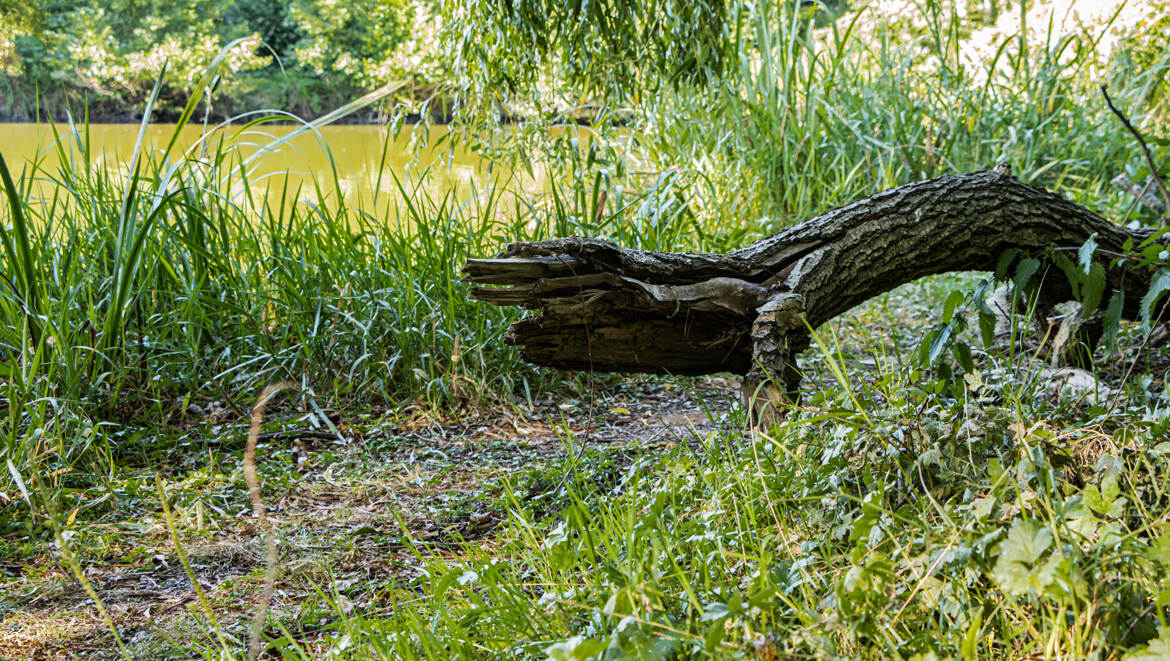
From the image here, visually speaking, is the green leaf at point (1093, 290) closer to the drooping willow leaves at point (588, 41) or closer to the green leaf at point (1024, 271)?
the green leaf at point (1024, 271)

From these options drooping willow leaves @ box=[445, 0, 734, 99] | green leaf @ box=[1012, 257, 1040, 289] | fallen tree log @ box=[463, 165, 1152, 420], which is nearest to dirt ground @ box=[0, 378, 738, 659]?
fallen tree log @ box=[463, 165, 1152, 420]

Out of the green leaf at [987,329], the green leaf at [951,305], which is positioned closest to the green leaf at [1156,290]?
the green leaf at [987,329]

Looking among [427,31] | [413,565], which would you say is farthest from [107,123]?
[413,565]

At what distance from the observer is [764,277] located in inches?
93.0

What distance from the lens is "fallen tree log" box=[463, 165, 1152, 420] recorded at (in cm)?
207

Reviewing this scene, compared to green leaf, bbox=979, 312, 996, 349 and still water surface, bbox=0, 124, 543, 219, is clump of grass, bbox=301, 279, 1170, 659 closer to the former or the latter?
green leaf, bbox=979, 312, 996, 349

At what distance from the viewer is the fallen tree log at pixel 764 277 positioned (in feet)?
6.80

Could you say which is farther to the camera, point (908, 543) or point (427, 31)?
point (427, 31)

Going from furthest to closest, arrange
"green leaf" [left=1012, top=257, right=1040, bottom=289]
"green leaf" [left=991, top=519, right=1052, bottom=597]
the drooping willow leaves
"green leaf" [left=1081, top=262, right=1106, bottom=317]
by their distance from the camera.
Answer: the drooping willow leaves
"green leaf" [left=1012, top=257, right=1040, bottom=289]
"green leaf" [left=1081, top=262, right=1106, bottom=317]
"green leaf" [left=991, top=519, right=1052, bottom=597]

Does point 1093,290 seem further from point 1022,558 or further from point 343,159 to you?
point 343,159

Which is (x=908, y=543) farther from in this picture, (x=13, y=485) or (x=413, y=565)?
(x=13, y=485)

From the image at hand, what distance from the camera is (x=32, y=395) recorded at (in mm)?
2467

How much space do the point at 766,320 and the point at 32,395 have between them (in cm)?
211

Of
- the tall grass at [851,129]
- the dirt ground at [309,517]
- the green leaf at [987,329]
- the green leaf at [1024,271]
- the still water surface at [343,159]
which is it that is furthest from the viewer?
the still water surface at [343,159]
